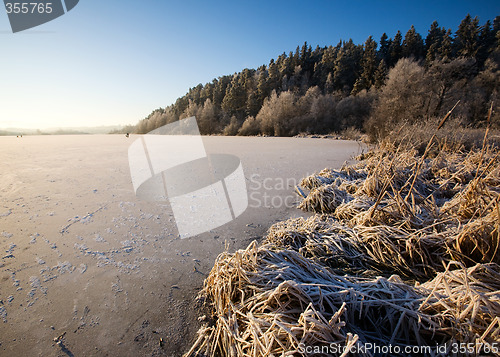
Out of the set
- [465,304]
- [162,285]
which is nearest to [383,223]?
[465,304]

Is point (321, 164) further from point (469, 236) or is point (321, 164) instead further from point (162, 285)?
point (162, 285)

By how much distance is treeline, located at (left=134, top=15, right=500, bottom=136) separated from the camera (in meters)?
16.5

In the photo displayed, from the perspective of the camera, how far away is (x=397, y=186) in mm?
2961

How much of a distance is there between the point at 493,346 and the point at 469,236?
94 centimetres
